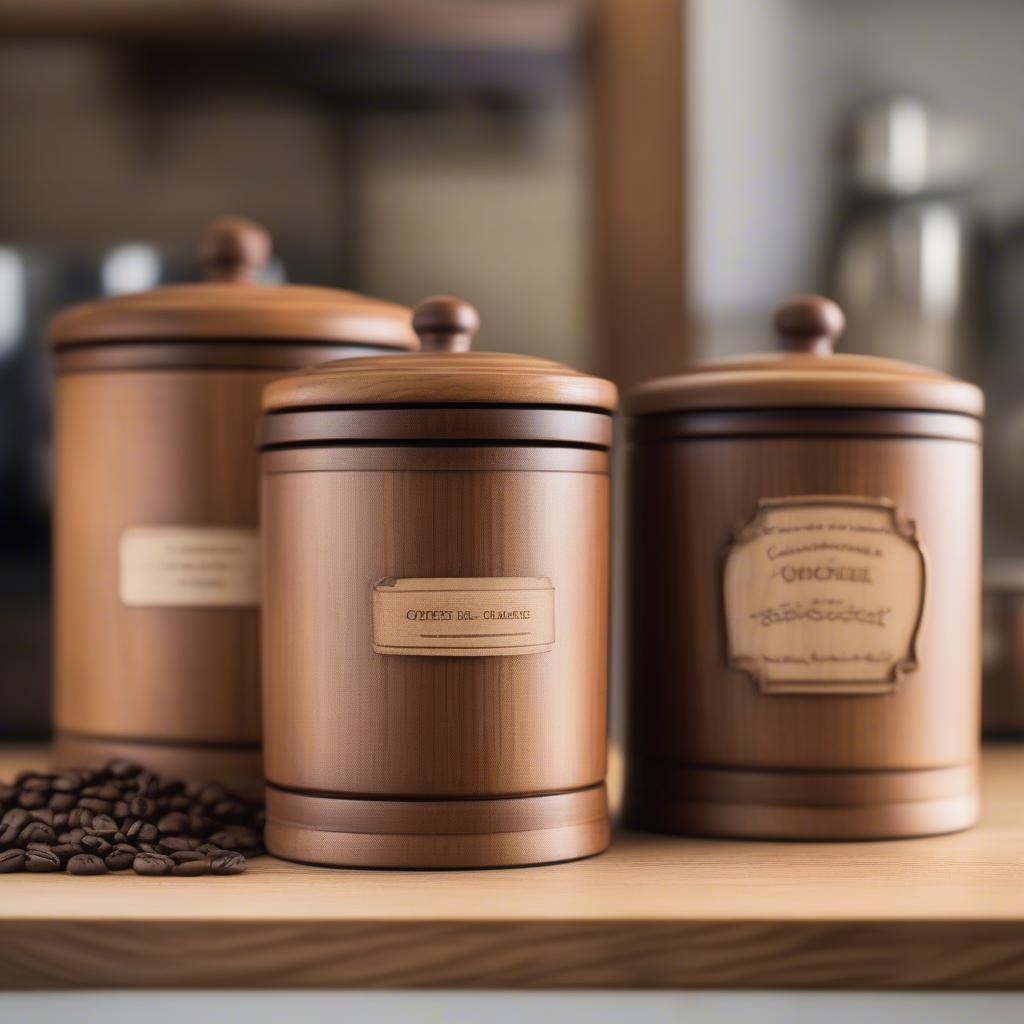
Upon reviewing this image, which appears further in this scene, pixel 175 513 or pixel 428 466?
pixel 175 513

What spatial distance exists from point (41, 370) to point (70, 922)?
0.75m

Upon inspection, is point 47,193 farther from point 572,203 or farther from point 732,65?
point 732,65

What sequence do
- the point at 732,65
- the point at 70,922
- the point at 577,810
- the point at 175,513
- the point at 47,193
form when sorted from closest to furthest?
the point at 70,922 → the point at 577,810 → the point at 175,513 → the point at 732,65 → the point at 47,193

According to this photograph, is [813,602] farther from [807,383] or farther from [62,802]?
[62,802]

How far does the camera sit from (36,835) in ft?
2.51

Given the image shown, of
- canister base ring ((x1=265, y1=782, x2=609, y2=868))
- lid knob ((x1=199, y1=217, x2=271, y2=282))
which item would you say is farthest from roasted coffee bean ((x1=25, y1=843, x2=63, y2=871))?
lid knob ((x1=199, y1=217, x2=271, y2=282))

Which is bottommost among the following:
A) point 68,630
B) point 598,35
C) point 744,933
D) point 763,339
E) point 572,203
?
point 744,933

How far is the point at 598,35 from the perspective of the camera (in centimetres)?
125

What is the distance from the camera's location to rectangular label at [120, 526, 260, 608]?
861 mm

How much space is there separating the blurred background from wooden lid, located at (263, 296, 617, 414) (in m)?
0.47

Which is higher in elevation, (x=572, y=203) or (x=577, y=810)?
(x=572, y=203)

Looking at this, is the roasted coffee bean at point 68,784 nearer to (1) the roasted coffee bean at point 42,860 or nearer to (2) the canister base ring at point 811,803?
(1) the roasted coffee bean at point 42,860

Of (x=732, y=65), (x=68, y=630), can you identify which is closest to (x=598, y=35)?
(x=732, y=65)

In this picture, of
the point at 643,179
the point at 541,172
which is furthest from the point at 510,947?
the point at 541,172
